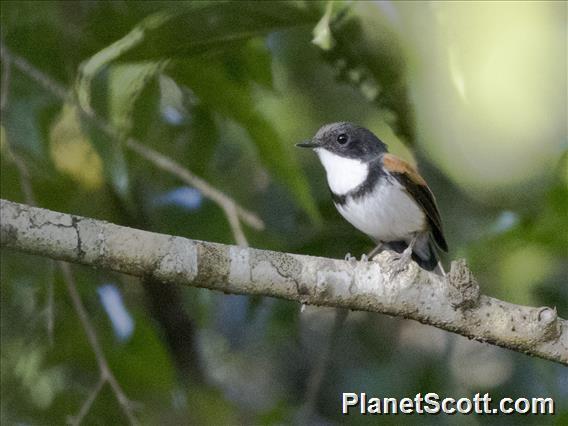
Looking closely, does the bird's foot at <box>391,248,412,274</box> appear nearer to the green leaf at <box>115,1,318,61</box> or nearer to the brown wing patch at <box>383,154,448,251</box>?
the brown wing patch at <box>383,154,448,251</box>

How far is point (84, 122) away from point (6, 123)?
1.18ft

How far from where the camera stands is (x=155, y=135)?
477cm

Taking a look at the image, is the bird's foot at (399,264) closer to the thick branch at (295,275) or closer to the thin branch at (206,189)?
the thick branch at (295,275)

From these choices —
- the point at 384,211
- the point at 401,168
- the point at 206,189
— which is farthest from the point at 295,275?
the point at 401,168

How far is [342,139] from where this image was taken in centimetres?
365

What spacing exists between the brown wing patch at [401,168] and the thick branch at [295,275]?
0.66 meters

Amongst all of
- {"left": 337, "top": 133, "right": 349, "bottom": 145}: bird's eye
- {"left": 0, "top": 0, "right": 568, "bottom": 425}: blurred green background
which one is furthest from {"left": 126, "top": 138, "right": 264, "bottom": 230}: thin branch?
{"left": 337, "top": 133, "right": 349, "bottom": 145}: bird's eye

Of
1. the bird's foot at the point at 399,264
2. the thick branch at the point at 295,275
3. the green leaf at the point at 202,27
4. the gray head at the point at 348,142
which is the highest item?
the green leaf at the point at 202,27

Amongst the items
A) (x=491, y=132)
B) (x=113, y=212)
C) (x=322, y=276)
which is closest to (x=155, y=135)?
(x=113, y=212)

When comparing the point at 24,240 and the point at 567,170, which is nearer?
the point at 24,240

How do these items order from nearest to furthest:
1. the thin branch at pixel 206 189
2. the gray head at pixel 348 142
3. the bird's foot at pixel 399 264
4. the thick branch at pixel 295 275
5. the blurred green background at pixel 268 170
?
the thick branch at pixel 295 275
the bird's foot at pixel 399 264
the thin branch at pixel 206 189
the blurred green background at pixel 268 170
the gray head at pixel 348 142

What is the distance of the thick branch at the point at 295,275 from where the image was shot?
7.63 feet

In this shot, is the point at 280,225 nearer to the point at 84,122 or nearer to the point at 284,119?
the point at 284,119

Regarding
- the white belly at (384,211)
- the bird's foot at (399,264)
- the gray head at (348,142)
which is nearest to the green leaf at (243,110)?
the gray head at (348,142)
